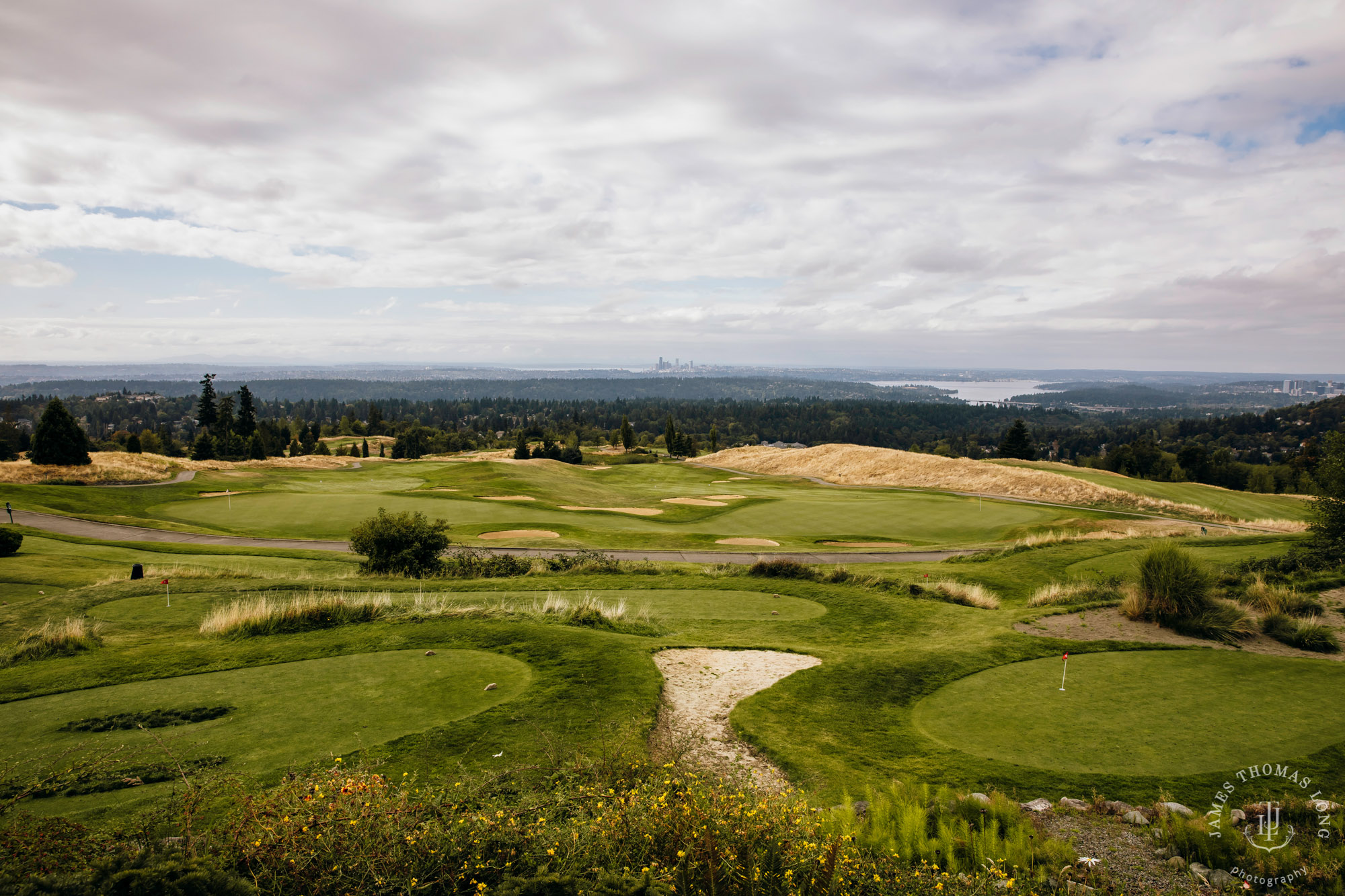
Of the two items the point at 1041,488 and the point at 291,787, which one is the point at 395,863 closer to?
the point at 291,787

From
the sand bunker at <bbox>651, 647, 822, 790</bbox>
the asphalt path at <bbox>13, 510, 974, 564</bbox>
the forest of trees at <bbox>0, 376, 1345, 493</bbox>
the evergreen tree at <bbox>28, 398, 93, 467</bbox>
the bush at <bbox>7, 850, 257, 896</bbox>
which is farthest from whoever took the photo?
the forest of trees at <bbox>0, 376, 1345, 493</bbox>

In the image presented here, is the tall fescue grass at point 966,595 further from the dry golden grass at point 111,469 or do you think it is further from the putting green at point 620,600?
the dry golden grass at point 111,469

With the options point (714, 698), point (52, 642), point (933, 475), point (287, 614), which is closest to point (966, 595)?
point (714, 698)

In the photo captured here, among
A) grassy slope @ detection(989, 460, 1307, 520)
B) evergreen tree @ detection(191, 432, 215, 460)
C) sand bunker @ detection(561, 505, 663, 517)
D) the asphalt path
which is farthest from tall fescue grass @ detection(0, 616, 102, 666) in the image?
evergreen tree @ detection(191, 432, 215, 460)

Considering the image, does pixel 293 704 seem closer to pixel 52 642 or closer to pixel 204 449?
pixel 52 642

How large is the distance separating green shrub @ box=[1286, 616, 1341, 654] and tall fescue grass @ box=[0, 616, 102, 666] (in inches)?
746

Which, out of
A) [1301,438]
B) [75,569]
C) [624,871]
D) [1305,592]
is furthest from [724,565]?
[1301,438]

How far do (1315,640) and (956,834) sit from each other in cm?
903

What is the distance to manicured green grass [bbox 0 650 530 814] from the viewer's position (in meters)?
6.40

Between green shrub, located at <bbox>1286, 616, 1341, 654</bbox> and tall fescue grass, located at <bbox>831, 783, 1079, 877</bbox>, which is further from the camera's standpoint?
green shrub, located at <bbox>1286, 616, 1341, 654</bbox>

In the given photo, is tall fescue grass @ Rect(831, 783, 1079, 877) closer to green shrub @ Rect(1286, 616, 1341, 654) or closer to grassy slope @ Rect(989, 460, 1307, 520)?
green shrub @ Rect(1286, 616, 1341, 654)

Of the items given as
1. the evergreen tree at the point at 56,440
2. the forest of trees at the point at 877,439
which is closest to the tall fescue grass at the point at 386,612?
the evergreen tree at the point at 56,440

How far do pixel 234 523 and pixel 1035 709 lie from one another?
32094mm

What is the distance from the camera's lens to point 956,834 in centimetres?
584
